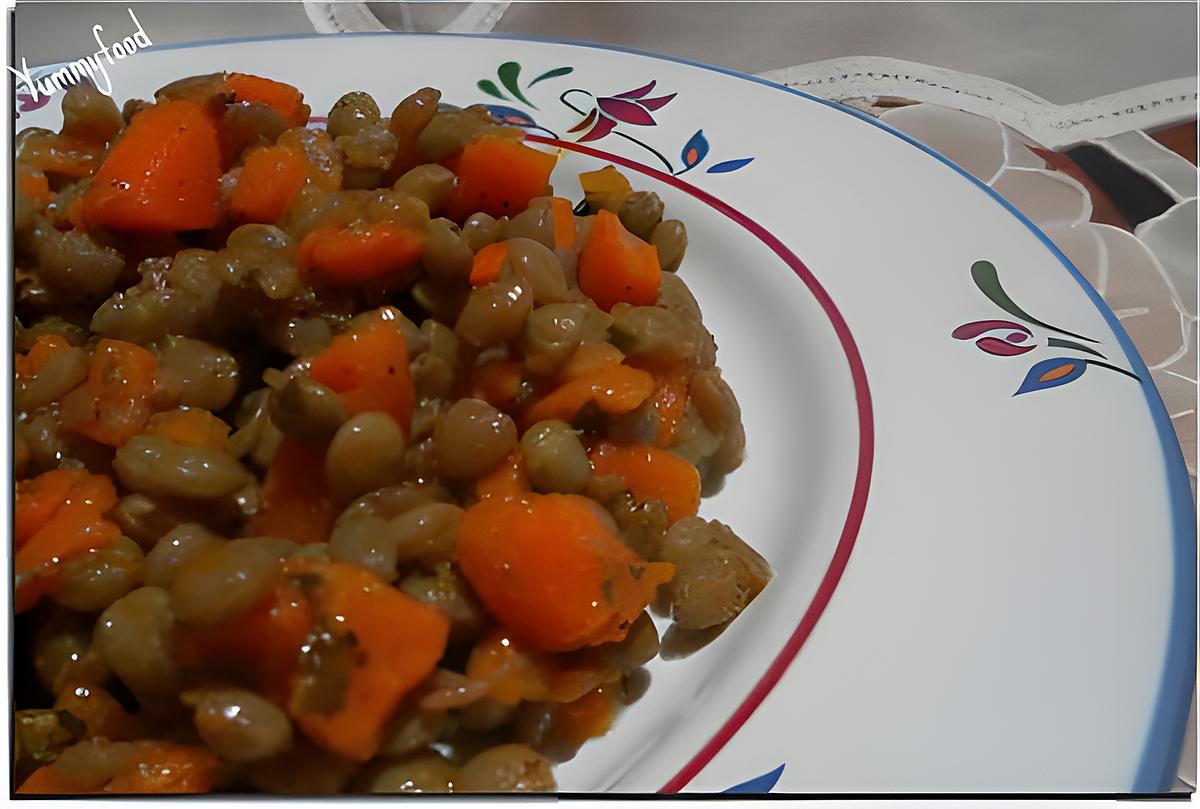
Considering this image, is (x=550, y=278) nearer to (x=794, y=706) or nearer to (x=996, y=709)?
(x=794, y=706)

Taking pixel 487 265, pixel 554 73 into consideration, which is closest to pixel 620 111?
pixel 554 73

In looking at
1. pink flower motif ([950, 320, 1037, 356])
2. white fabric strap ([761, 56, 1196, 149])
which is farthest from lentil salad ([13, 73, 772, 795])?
white fabric strap ([761, 56, 1196, 149])

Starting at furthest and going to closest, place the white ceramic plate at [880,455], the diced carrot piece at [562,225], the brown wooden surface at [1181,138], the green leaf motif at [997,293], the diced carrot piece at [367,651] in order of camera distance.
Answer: the brown wooden surface at [1181,138], the green leaf motif at [997,293], the diced carrot piece at [562,225], the white ceramic plate at [880,455], the diced carrot piece at [367,651]

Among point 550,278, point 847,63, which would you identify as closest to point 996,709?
point 550,278

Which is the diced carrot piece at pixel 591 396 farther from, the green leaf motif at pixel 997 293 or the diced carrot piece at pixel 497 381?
the green leaf motif at pixel 997 293

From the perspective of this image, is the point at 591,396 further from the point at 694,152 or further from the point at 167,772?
the point at 694,152

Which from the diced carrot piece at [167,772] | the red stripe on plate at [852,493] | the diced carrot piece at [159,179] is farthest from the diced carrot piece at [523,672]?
the diced carrot piece at [159,179]
